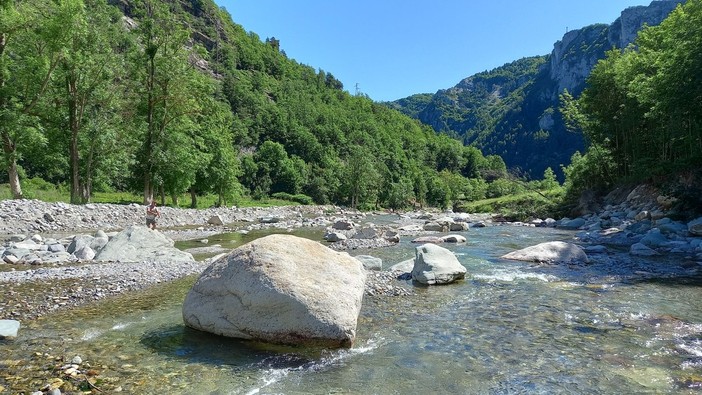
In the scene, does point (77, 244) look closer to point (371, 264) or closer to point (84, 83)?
point (371, 264)

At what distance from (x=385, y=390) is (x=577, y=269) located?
11.2 m

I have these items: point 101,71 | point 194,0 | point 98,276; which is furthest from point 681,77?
point 194,0

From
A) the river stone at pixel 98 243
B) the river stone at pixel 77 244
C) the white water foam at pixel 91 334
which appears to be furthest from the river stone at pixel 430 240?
the white water foam at pixel 91 334

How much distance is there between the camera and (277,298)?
7.14 m

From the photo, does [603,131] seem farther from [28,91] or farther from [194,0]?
[194,0]

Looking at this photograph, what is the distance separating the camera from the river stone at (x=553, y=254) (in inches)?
620

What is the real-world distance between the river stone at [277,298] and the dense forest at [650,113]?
24.1 meters

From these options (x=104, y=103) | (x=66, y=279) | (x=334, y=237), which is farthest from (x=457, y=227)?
(x=104, y=103)

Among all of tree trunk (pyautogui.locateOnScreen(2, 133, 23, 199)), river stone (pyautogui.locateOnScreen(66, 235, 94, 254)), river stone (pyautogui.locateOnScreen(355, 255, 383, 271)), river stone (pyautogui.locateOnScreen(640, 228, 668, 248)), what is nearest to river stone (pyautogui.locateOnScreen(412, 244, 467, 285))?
river stone (pyautogui.locateOnScreen(355, 255, 383, 271))

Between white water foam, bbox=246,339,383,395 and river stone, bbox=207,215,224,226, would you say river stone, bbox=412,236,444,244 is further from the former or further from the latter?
river stone, bbox=207,215,224,226

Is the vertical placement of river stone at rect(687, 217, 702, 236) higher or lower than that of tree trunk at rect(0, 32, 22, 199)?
lower

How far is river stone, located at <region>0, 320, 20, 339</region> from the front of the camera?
269 inches

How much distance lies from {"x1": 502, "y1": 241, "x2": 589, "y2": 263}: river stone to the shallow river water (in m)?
4.60

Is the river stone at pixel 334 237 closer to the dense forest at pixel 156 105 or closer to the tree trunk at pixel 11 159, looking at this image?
the dense forest at pixel 156 105
